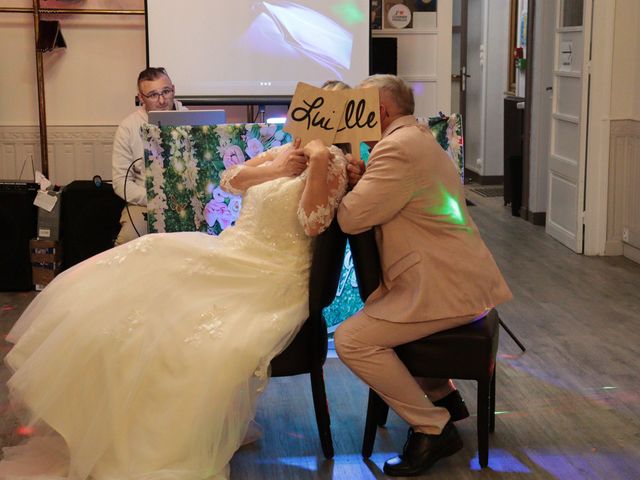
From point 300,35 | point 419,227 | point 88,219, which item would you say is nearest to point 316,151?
point 419,227

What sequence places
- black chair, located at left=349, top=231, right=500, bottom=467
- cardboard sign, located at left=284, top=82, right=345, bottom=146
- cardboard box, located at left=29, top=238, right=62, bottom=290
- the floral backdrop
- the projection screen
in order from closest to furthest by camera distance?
black chair, located at left=349, top=231, right=500, bottom=467
cardboard sign, located at left=284, top=82, right=345, bottom=146
the floral backdrop
cardboard box, located at left=29, top=238, right=62, bottom=290
the projection screen

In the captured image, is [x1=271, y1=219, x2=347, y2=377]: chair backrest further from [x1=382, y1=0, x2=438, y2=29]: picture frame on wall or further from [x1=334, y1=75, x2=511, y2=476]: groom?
[x1=382, y1=0, x2=438, y2=29]: picture frame on wall

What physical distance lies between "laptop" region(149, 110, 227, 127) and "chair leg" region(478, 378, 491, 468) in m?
1.74

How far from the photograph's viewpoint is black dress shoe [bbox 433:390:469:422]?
10.6 feet

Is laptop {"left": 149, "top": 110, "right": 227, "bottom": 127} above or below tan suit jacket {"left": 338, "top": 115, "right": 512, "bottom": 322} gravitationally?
above

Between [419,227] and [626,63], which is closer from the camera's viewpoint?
[419,227]

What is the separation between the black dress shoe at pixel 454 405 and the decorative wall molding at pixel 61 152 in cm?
379

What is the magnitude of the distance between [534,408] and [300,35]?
132 inches

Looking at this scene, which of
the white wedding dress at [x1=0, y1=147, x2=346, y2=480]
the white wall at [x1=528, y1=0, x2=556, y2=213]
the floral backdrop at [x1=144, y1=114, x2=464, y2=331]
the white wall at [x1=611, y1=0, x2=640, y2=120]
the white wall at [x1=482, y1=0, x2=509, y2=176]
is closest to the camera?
the white wedding dress at [x1=0, y1=147, x2=346, y2=480]

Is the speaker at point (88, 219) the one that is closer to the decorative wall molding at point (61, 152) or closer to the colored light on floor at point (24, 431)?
the decorative wall molding at point (61, 152)

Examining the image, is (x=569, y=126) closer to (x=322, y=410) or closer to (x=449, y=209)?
(x=449, y=209)

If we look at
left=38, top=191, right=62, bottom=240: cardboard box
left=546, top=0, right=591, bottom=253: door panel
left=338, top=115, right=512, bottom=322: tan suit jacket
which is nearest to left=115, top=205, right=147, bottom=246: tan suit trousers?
left=38, top=191, right=62, bottom=240: cardboard box

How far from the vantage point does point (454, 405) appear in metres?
3.23

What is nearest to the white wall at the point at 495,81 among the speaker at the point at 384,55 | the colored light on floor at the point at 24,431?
the speaker at the point at 384,55
